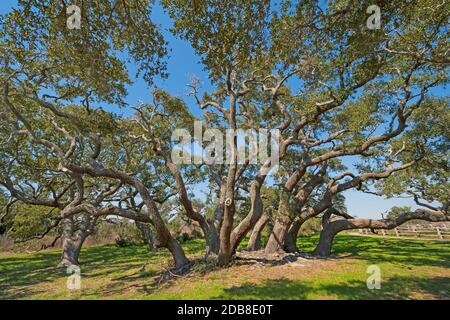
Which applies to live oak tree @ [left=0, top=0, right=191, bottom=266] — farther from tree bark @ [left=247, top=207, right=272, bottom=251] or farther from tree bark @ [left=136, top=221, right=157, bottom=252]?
tree bark @ [left=136, top=221, right=157, bottom=252]

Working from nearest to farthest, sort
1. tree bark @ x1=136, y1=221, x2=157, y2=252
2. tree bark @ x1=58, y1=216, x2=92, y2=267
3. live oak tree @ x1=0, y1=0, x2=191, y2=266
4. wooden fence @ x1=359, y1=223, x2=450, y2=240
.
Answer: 1. live oak tree @ x1=0, y1=0, x2=191, y2=266
2. tree bark @ x1=58, y1=216, x2=92, y2=267
3. tree bark @ x1=136, y1=221, x2=157, y2=252
4. wooden fence @ x1=359, y1=223, x2=450, y2=240

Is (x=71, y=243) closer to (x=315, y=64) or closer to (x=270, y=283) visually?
(x=270, y=283)

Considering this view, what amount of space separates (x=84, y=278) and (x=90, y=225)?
197 inches

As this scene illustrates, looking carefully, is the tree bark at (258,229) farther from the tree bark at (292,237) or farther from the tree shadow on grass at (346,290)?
the tree shadow on grass at (346,290)

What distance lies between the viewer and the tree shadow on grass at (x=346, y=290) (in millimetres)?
5577

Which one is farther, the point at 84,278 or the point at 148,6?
the point at 84,278

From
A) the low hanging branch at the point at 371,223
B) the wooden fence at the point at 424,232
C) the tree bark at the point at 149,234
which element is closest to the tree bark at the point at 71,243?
the tree bark at the point at 149,234

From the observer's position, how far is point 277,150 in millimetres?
10406

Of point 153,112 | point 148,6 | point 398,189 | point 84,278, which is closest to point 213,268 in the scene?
point 84,278

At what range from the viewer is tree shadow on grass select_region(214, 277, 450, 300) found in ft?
18.3

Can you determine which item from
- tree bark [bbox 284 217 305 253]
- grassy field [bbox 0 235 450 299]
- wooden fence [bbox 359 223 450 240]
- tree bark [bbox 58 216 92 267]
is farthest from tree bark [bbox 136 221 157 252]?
wooden fence [bbox 359 223 450 240]

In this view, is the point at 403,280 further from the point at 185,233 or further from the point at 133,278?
the point at 185,233
